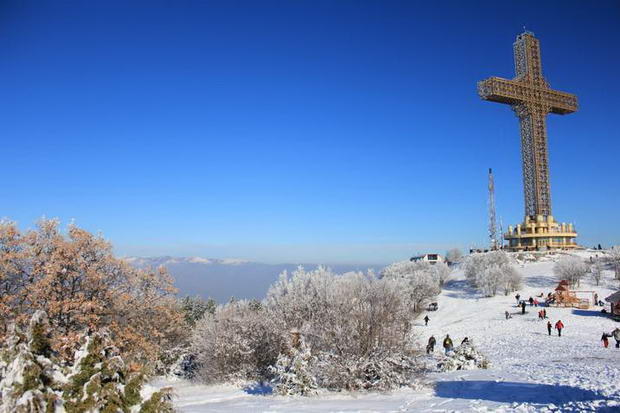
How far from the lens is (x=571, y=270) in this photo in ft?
152

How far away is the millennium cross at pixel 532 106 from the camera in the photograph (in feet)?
212

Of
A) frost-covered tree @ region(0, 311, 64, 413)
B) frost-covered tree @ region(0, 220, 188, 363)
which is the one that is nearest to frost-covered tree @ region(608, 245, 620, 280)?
frost-covered tree @ region(0, 220, 188, 363)

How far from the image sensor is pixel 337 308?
16953 mm

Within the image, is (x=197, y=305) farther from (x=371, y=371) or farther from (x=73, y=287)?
(x=371, y=371)

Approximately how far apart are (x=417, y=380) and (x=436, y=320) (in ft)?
93.5

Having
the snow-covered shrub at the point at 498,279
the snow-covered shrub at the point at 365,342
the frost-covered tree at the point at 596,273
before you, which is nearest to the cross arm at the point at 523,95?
the snow-covered shrub at the point at 498,279

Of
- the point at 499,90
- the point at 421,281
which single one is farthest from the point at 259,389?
the point at 499,90

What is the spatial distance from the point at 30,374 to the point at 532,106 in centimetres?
7153

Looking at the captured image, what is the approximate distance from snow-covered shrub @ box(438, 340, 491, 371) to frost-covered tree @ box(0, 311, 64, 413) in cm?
1399

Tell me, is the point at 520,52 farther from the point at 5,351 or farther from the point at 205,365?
the point at 5,351

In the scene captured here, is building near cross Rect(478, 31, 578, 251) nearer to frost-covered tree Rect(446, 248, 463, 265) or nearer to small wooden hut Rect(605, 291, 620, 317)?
frost-covered tree Rect(446, 248, 463, 265)

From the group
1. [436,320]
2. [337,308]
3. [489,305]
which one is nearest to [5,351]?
[337,308]

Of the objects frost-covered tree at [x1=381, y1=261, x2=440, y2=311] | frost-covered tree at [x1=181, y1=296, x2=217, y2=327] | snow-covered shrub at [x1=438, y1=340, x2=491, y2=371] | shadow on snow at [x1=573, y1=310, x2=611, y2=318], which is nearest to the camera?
snow-covered shrub at [x1=438, y1=340, x2=491, y2=371]

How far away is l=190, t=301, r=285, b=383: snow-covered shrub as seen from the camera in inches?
713
